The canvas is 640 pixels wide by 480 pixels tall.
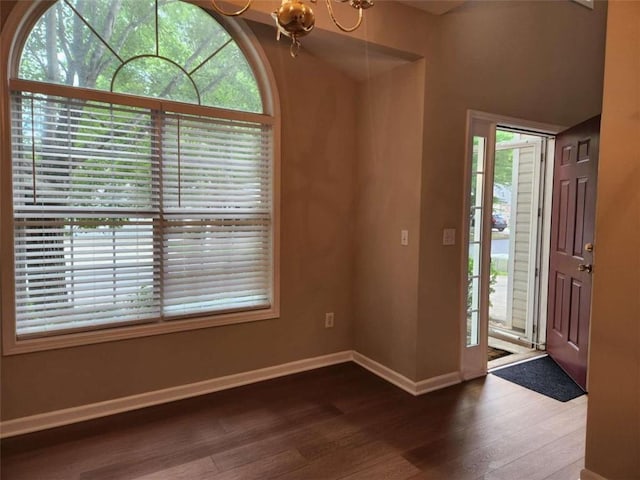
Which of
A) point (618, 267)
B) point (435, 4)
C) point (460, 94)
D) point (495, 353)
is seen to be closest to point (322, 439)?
point (618, 267)

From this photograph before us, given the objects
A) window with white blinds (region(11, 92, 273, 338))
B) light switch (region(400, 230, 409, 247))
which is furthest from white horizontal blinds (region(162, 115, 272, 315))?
light switch (region(400, 230, 409, 247))

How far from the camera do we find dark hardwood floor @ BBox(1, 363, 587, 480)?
2.10m

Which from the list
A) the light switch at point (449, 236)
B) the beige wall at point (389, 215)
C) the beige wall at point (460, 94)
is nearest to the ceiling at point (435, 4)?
the beige wall at point (460, 94)

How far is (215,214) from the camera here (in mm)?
2885

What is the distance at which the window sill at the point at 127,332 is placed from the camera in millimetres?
2365

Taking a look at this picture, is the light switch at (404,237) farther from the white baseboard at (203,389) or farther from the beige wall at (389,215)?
the white baseboard at (203,389)

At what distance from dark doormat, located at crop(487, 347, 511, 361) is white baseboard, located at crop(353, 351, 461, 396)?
71cm

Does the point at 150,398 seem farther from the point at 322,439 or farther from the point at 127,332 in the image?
the point at 322,439

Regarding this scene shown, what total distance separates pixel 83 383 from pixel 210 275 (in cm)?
99

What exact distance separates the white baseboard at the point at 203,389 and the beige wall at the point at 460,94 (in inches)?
5.0

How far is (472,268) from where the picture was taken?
10.6 feet

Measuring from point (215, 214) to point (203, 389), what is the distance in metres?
1.21

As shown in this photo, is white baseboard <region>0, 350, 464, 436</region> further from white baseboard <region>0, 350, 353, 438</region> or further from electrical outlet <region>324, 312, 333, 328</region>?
electrical outlet <region>324, 312, 333, 328</region>

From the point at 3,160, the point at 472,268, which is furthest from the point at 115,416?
the point at 472,268
